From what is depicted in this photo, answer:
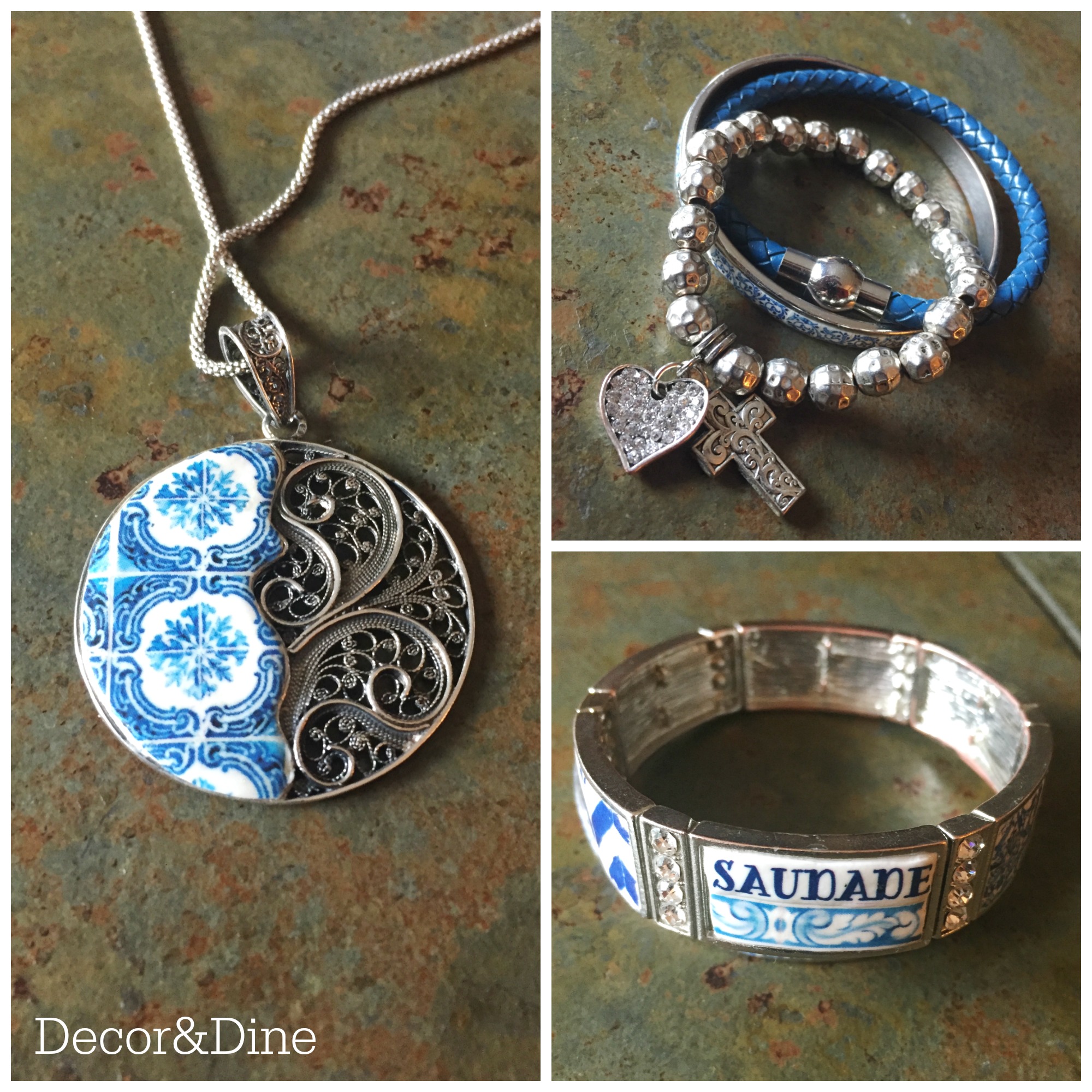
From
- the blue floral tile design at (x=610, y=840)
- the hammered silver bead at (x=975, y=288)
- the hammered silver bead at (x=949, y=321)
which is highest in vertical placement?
the hammered silver bead at (x=975, y=288)

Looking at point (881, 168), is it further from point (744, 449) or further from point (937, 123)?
point (744, 449)

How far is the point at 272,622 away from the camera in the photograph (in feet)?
4.19

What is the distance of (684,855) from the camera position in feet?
3.63

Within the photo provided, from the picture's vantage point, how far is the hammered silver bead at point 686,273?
1.32 m

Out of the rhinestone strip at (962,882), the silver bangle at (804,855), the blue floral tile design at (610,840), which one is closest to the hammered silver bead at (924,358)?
the silver bangle at (804,855)

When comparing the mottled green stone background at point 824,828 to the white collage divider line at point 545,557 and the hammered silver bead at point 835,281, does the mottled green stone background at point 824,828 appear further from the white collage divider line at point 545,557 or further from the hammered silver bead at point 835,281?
the hammered silver bead at point 835,281

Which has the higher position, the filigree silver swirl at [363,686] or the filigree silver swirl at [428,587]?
the filigree silver swirl at [428,587]

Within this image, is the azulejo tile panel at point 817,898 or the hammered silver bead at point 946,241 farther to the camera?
the hammered silver bead at point 946,241

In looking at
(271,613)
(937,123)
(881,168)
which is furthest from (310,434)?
(937,123)

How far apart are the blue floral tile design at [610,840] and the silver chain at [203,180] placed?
782 mm

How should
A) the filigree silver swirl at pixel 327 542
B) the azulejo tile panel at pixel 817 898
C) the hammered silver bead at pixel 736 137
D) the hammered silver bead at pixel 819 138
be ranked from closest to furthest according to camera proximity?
the azulejo tile panel at pixel 817 898
the filigree silver swirl at pixel 327 542
the hammered silver bead at pixel 736 137
the hammered silver bead at pixel 819 138

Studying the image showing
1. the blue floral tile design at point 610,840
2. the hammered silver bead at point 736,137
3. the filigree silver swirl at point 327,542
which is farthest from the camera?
the hammered silver bead at point 736,137

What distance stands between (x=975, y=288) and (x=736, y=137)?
1.36ft

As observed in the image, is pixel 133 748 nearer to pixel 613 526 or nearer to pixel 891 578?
pixel 613 526
